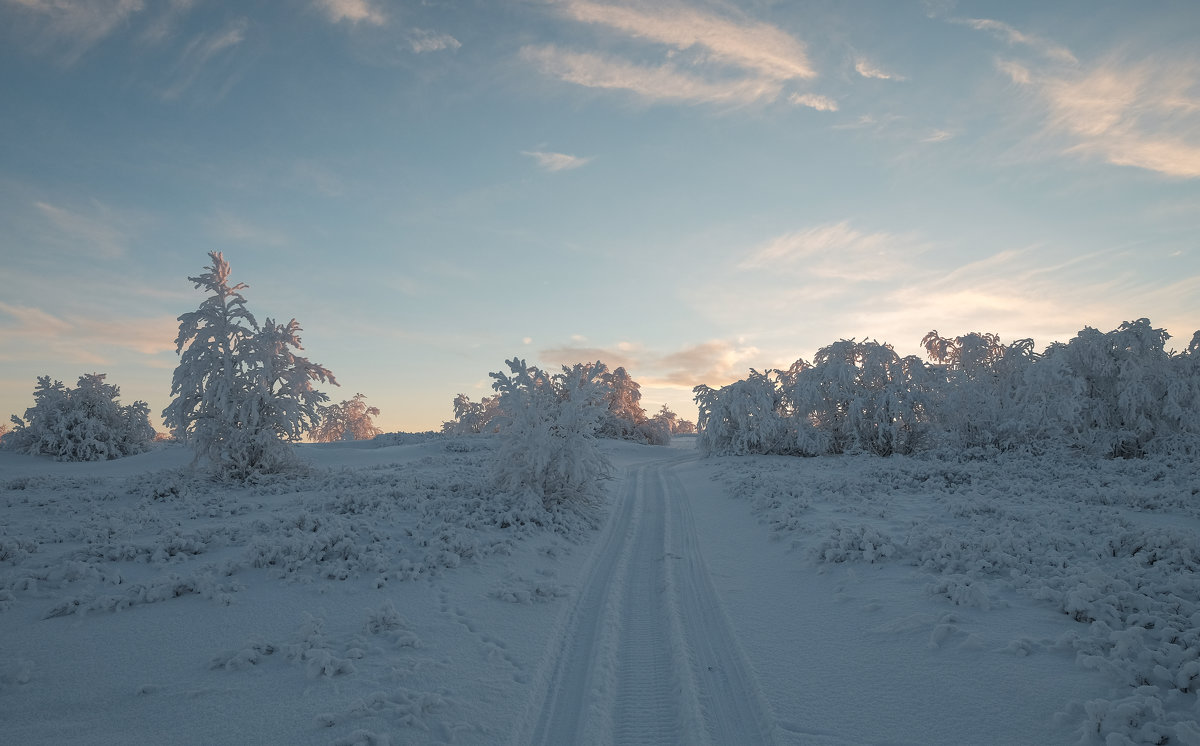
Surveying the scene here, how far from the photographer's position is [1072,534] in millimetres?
9250

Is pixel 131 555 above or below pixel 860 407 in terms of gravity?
below

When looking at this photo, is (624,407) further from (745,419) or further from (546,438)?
(546,438)

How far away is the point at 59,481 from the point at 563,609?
16155 mm

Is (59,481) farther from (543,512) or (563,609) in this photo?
(563,609)

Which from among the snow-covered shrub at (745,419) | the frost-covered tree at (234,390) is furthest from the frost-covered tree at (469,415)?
the frost-covered tree at (234,390)

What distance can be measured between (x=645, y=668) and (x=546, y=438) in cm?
744

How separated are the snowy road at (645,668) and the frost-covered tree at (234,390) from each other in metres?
11.4

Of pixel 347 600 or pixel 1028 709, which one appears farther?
pixel 347 600

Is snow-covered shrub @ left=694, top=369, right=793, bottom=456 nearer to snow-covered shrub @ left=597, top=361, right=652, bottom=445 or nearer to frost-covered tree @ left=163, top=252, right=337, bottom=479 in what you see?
snow-covered shrub @ left=597, top=361, right=652, bottom=445

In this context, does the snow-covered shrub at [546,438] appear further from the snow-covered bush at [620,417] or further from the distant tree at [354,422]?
the distant tree at [354,422]

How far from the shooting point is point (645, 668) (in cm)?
571

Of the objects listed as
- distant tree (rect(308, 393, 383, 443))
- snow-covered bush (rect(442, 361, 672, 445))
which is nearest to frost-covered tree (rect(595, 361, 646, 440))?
snow-covered bush (rect(442, 361, 672, 445))

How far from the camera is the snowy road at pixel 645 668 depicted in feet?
15.3

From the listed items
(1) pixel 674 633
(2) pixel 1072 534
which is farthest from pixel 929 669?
(2) pixel 1072 534
